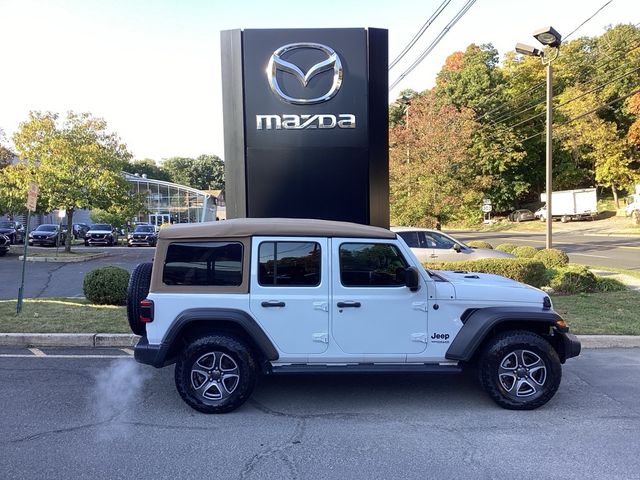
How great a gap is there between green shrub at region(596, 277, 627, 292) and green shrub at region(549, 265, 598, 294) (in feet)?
0.47

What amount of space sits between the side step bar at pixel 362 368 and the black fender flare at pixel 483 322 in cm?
15

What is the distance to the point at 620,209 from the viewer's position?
4531 centimetres

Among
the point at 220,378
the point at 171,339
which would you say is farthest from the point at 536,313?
the point at 171,339

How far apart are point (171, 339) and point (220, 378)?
57 centimetres

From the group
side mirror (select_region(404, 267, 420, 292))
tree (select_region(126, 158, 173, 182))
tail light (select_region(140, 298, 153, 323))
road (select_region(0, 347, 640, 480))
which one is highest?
tree (select_region(126, 158, 173, 182))

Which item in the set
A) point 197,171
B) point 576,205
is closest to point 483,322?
point 576,205

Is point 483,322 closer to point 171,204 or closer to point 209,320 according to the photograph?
point 209,320

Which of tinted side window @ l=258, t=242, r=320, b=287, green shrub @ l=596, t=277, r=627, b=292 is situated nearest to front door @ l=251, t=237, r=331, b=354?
tinted side window @ l=258, t=242, r=320, b=287

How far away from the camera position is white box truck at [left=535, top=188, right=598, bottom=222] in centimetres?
4356

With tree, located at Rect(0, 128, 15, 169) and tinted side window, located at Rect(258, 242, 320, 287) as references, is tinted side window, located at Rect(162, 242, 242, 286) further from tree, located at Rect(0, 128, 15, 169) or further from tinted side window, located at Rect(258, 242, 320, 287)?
tree, located at Rect(0, 128, 15, 169)

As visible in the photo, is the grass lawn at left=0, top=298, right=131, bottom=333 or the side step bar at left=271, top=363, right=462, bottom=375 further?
the grass lawn at left=0, top=298, right=131, bottom=333

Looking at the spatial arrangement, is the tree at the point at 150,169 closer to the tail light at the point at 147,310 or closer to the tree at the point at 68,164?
the tree at the point at 68,164

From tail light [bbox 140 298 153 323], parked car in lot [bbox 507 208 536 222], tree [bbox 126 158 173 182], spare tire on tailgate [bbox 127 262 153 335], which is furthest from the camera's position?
tree [bbox 126 158 173 182]

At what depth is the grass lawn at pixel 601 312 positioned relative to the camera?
7.01m
